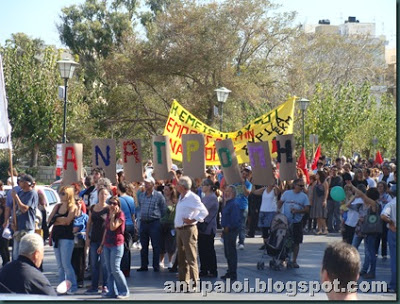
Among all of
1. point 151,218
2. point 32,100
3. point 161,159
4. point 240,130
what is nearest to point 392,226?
point 151,218

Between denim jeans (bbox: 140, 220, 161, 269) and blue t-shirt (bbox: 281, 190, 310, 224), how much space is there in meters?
2.21

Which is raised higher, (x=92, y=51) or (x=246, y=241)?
(x=92, y=51)

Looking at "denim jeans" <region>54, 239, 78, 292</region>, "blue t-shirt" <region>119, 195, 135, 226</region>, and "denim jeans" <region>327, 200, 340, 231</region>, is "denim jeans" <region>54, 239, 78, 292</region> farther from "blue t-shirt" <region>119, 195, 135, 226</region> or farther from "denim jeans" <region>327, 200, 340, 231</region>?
"denim jeans" <region>327, 200, 340, 231</region>

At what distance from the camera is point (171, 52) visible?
3991 cm

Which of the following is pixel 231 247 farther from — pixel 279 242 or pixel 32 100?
pixel 32 100

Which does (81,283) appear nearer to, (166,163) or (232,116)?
(166,163)

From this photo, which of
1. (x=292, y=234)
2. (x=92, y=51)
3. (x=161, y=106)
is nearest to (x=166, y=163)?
(x=292, y=234)

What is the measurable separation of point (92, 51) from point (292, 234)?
40.0 metres

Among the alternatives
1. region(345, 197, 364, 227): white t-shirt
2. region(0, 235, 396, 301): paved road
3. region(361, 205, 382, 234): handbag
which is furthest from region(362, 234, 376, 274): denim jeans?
region(345, 197, 364, 227): white t-shirt

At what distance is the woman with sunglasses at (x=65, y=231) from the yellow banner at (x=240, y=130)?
6.48 metres

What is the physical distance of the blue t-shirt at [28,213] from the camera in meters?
12.5

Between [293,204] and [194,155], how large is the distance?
1.96 meters

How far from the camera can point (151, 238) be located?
1380 centimetres

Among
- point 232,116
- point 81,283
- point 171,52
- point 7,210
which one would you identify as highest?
point 171,52
